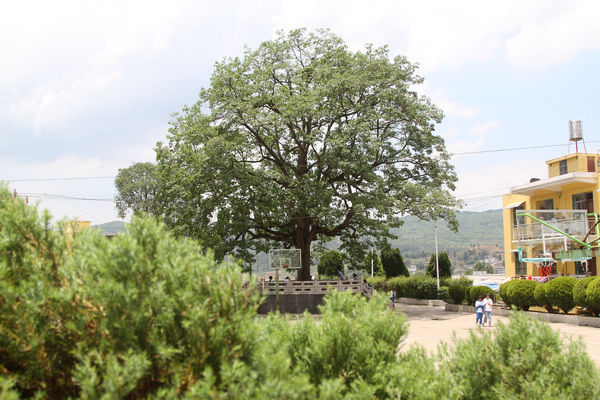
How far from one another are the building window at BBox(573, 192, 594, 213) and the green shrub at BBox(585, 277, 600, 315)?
9.98 m

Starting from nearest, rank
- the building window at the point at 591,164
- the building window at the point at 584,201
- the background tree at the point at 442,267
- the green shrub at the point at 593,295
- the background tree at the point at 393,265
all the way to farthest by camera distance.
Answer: the green shrub at the point at 593,295 < the building window at the point at 584,201 < the building window at the point at 591,164 < the background tree at the point at 442,267 < the background tree at the point at 393,265

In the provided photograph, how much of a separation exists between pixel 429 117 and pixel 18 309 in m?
27.1

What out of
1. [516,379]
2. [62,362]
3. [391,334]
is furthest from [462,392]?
[62,362]

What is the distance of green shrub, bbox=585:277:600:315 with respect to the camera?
20.3 meters

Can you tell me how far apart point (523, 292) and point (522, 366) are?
71.5ft

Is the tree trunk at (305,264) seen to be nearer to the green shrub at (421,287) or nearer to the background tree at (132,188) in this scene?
the green shrub at (421,287)

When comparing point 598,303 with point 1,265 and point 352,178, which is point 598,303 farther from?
point 1,265

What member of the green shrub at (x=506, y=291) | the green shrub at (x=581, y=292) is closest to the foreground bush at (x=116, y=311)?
the green shrub at (x=581, y=292)

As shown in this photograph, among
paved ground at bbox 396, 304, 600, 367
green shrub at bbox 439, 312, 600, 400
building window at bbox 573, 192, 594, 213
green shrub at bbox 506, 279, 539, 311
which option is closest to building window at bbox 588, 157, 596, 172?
building window at bbox 573, 192, 594, 213

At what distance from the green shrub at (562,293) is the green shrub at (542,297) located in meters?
0.35

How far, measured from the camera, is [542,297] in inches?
938

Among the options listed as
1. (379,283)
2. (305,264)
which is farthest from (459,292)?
(379,283)

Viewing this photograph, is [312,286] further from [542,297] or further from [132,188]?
[132,188]

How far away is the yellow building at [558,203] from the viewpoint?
28.8m
